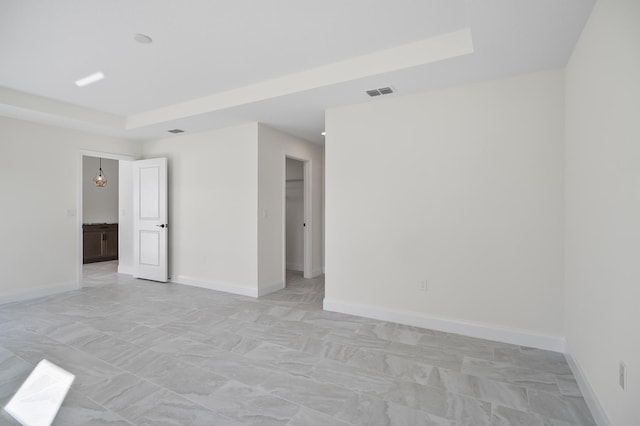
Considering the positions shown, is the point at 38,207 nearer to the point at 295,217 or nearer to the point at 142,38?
the point at 142,38

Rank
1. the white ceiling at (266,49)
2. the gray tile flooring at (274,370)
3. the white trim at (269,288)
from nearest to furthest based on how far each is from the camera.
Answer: the gray tile flooring at (274,370), the white ceiling at (266,49), the white trim at (269,288)

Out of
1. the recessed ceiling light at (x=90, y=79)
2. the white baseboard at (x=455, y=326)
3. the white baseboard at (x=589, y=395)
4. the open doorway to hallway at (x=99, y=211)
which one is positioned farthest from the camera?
the open doorway to hallway at (x=99, y=211)

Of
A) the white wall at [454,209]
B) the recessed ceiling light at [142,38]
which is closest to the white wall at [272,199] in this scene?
the white wall at [454,209]

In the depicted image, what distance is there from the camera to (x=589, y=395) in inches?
83.0

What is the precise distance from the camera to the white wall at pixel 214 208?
484 cm

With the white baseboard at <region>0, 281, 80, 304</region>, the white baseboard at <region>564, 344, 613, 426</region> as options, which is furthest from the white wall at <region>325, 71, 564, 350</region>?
the white baseboard at <region>0, 281, 80, 304</region>

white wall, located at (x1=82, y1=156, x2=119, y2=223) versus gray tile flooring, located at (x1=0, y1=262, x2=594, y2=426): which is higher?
white wall, located at (x1=82, y1=156, x2=119, y2=223)

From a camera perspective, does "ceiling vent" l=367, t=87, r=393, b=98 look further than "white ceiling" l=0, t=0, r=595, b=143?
Yes

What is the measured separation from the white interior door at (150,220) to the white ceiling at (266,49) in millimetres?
1596

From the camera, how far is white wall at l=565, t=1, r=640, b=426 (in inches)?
61.0

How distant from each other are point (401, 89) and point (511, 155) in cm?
128

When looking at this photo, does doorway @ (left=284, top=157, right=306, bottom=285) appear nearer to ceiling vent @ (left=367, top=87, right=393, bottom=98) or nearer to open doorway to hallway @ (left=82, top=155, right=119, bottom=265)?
ceiling vent @ (left=367, top=87, right=393, bottom=98)

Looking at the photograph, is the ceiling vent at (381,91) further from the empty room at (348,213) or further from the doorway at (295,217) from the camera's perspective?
the doorway at (295,217)

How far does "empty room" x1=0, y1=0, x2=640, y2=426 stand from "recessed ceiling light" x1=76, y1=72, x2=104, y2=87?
38mm
